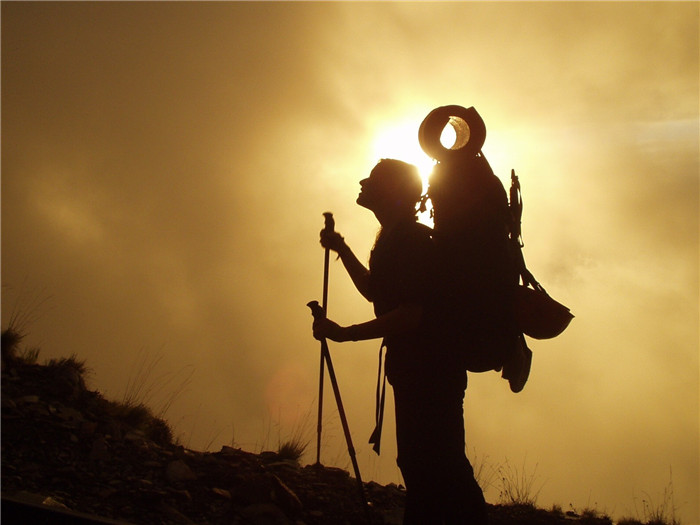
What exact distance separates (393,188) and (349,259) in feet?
2.64

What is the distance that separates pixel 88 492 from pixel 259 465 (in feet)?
5.43

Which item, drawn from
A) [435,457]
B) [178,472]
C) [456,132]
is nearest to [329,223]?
[456,132]

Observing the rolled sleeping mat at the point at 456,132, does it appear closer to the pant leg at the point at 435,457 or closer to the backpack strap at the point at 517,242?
the backpack strap at the point at 517,242

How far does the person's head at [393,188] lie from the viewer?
3.70 metres

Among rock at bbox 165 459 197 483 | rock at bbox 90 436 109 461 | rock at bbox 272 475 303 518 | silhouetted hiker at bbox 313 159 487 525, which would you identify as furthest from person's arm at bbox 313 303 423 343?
rock at bbox 90 436 109 461

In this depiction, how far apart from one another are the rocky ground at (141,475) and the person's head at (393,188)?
223 cm

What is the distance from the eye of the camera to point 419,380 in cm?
338

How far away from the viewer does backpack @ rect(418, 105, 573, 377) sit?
336 cm

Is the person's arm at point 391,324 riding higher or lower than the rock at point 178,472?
higher

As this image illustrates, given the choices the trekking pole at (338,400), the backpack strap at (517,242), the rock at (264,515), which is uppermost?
the backpack strap at (517,242)

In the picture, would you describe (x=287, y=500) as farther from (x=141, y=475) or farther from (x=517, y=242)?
(x=517, y=242)

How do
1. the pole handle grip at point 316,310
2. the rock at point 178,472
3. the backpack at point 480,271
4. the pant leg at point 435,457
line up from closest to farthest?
the pant leg at point 435,457
the backpack at point 480,271
the pole handle grip at point 316,310
the rock at point 178,472

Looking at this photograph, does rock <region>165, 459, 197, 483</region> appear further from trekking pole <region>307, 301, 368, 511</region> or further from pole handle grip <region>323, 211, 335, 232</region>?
pole handle grip <region>323, 211, 335, 232</region>

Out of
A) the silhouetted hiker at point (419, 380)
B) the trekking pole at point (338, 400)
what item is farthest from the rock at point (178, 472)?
the silhouetted hiker at point (419, 380)
